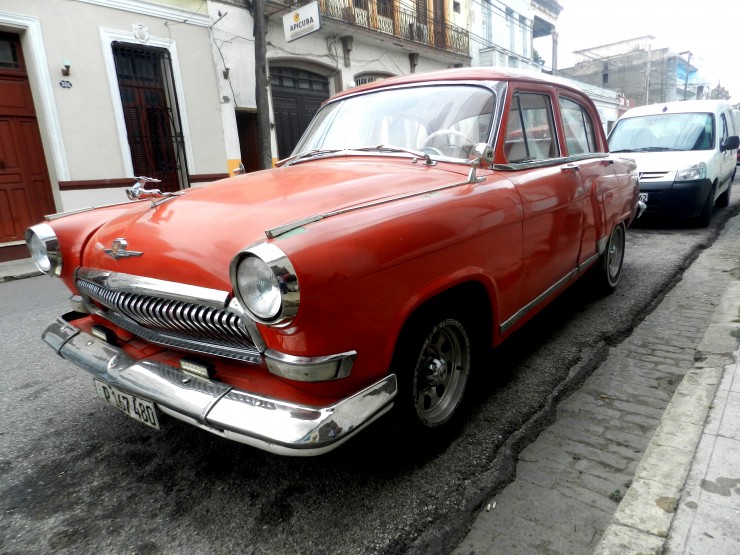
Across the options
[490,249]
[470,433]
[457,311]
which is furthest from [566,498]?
[490,249]

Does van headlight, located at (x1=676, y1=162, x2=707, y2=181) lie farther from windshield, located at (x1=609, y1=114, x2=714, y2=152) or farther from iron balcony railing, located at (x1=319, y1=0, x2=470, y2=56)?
iron balcony railing, located at (x1=319, y1=0, x2=470, y2=56)

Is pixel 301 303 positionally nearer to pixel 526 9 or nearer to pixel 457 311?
pixel 457 311

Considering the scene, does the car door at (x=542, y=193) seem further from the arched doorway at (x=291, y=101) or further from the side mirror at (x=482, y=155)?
the arched doorway at (x=291, y=101)

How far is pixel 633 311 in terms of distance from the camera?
13.4 ft

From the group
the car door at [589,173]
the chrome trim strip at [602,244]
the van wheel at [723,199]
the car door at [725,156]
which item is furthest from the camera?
the van wheel at [723,199]

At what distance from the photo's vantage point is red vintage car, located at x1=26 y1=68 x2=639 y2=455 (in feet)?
5.29

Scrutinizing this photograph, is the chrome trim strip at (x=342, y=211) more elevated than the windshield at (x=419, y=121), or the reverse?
the windshield at (x=419, y=121)

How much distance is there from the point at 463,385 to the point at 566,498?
0.65m

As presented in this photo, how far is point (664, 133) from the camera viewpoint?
7.78 metres

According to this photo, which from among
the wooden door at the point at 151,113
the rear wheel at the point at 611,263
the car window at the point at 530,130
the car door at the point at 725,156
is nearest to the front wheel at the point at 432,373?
the car window at the point at 530,130

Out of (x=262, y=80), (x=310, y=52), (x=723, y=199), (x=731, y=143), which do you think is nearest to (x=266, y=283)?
(x=731, y=143)

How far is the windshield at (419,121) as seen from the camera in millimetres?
2736

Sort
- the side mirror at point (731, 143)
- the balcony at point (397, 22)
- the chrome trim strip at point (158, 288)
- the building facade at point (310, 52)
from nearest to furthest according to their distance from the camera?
the chrome trim strip at point (158, 288) < the side mirror at point (731, 143) < the building facade at point (310, 52) < the balcony at point (397, 22)

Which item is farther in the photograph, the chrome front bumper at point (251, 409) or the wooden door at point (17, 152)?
the wooden door at point (17, 152)
